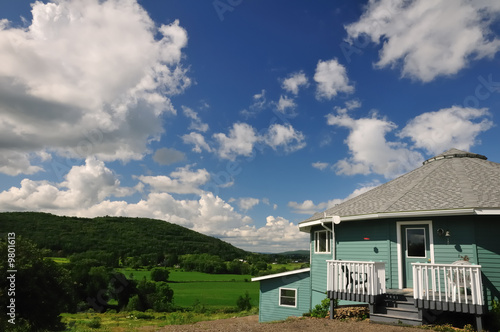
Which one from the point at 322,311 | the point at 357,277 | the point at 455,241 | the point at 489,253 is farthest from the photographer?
the point at 322,311

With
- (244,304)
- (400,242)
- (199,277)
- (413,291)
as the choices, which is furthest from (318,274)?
(199,277)

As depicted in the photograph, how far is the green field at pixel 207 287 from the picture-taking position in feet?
153

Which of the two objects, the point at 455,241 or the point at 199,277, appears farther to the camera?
the point at 199,277

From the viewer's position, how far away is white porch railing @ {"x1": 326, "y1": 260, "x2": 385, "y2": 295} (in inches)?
384

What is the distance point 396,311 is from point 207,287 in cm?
5171

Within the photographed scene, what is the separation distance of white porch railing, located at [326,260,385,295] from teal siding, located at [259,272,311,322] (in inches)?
213

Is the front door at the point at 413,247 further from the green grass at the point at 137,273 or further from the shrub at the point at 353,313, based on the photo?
the green grass at the point at 137,273

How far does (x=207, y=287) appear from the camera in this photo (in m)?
56.8

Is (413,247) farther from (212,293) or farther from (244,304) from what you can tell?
(212,293)

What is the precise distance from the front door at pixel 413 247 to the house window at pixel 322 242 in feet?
11.0

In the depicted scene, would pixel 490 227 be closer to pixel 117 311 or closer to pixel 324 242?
pixel 324 242

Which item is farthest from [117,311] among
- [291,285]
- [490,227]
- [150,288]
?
[490,227]

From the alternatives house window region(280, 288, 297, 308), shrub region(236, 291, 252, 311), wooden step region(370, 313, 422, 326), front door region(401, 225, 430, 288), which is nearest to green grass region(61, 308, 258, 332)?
house window region(280, 288, 297, 308)

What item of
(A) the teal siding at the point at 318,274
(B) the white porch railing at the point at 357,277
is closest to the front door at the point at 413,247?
(B) the white porch railing at the point at 357,277
